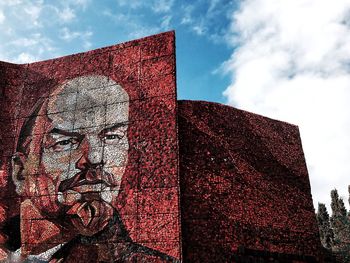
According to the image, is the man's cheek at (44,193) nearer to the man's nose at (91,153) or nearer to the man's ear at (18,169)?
the man's ear at (18,169)

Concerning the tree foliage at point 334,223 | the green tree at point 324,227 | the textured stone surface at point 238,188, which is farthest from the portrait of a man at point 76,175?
the green tree at point 324,227

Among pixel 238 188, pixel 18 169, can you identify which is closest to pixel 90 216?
pixel 18 169

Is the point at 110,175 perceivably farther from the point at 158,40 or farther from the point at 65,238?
the point at 158,40

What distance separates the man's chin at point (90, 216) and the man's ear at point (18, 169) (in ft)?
5.99

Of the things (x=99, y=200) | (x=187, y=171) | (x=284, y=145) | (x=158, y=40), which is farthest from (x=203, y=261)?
(x=158, y=40)

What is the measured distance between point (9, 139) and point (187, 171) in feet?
18.0

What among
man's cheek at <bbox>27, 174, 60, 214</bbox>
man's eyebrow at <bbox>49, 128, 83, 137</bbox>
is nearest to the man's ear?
man's cheek at <bbox>27, 174, 60, 214</bbox>

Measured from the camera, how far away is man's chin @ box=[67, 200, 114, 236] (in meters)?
9.34

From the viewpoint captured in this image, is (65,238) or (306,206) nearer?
(65,238)

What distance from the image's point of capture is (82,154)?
1018cm

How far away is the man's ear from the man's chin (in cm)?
183

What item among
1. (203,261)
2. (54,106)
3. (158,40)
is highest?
(158,40)

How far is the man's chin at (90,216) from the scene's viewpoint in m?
9.34

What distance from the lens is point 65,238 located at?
942cm
